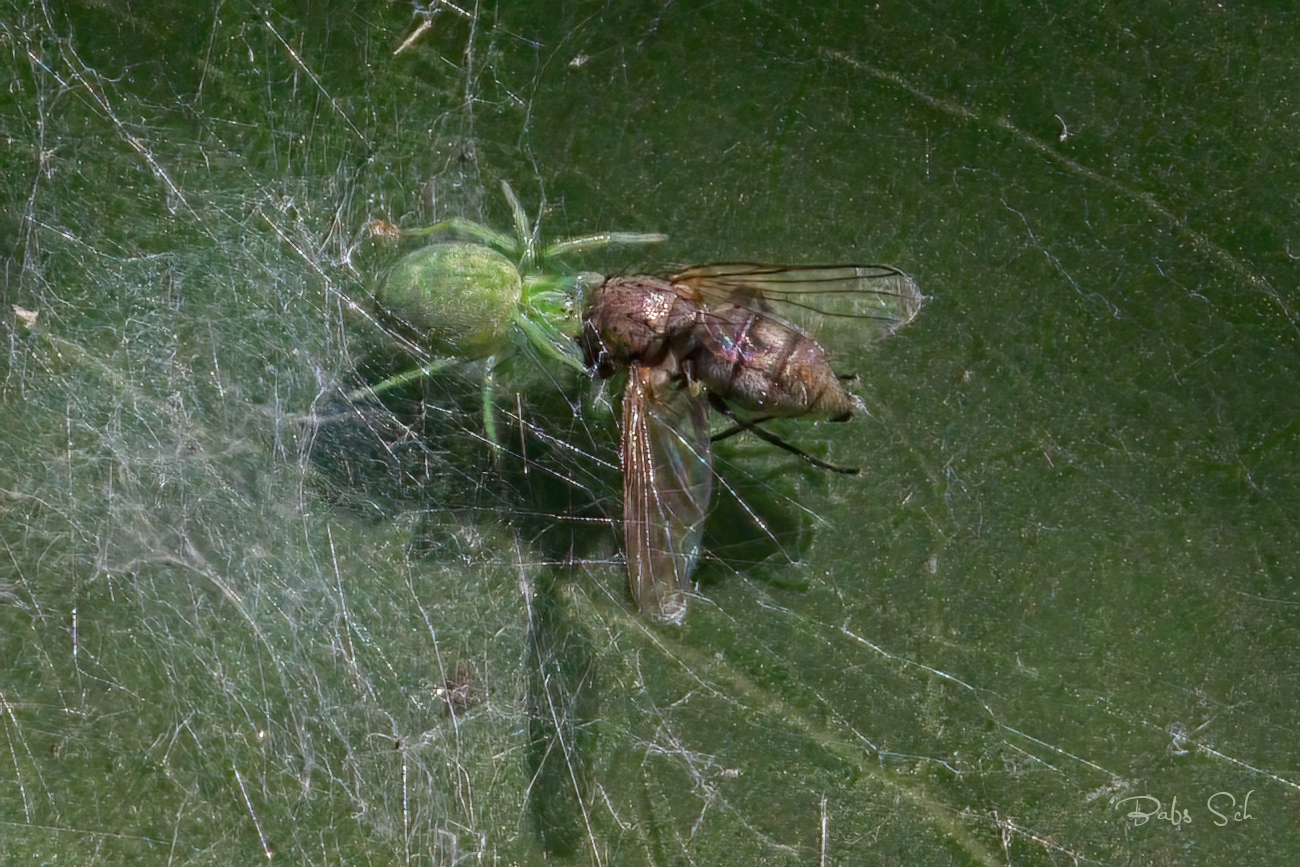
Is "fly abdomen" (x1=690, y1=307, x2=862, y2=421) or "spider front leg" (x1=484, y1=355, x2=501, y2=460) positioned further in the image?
"spider front leg" (x1=484, y1=355, x2=501, y2=460)

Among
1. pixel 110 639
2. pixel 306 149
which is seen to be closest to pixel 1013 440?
pixel 306 149

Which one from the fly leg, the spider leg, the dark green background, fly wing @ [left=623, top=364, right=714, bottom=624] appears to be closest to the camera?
the dark green background

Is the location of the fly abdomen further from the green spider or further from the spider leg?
the spider leg

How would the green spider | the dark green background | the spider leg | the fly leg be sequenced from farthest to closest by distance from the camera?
the spider leg
the green spider
the fly leg
the dark green background

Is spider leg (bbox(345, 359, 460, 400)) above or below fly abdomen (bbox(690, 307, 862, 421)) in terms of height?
below

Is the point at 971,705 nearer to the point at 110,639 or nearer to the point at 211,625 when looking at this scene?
the point at 211,625

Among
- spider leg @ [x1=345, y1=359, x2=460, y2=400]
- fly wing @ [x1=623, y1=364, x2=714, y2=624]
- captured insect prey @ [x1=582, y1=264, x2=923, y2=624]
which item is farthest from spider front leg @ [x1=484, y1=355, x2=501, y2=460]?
fly wing @ [x1=623, y1=364, x2=714, y2=624]

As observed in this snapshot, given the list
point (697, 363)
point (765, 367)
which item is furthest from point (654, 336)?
point (765, 367)

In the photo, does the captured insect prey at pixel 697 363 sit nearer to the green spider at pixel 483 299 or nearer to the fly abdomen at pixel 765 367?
the fly abdomen at pixel 765 367
